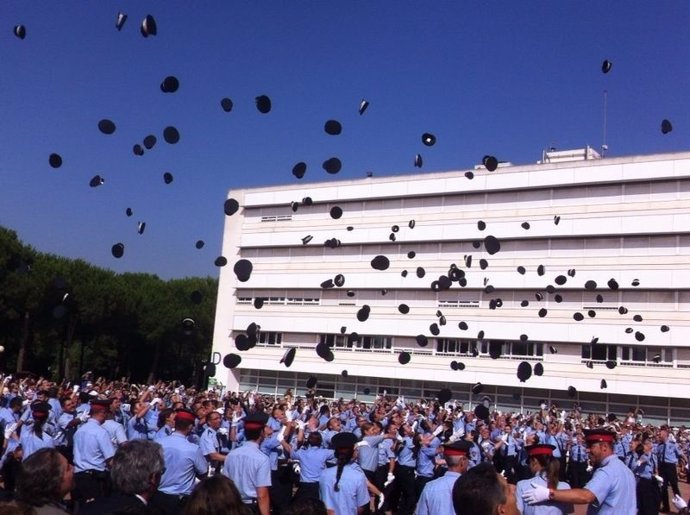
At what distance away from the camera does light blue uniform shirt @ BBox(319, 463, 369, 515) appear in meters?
6.50

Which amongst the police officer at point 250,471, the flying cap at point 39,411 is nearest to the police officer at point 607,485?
the police officer at point 250,471

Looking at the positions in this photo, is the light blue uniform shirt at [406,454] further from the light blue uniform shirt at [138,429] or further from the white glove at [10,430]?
the white glove at [10,430]

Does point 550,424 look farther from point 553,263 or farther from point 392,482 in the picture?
point 553,263

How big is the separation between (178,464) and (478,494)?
3.72 m

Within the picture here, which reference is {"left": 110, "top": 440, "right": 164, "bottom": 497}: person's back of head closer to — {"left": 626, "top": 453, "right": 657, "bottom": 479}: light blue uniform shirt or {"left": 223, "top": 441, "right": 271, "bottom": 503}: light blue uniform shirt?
{"left": 223, "top": 441, "right": 271, "bottom": 503}: light blue uniform shirt

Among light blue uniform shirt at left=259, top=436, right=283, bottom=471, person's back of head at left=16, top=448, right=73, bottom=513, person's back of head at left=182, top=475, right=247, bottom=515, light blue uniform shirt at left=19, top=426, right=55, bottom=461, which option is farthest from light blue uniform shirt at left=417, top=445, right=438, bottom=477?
person's back of head at left=182, top=475, right=247, bottom=515

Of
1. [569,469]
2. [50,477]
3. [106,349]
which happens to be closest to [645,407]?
[569,469]

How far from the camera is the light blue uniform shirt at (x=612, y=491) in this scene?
17.7 ft

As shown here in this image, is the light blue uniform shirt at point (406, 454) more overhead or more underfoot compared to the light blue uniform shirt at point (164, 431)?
more underfoot

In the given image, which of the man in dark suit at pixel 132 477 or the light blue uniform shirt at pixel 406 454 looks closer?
the man in dark suit at pixel 132 477

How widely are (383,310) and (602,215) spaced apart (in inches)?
544

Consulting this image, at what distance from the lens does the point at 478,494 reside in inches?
133

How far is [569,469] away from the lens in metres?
18.2

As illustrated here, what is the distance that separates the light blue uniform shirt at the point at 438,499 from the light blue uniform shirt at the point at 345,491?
100 cm
